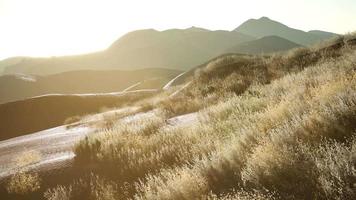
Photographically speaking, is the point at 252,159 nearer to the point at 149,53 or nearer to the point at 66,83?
the point at 66,83

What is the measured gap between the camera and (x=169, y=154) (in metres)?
7.87

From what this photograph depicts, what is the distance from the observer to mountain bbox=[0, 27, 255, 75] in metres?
150

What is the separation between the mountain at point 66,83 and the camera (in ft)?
282

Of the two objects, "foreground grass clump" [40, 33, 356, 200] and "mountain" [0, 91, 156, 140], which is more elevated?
"foreground grass clump" [40, 33, 356, 200]

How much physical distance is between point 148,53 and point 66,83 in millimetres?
68070

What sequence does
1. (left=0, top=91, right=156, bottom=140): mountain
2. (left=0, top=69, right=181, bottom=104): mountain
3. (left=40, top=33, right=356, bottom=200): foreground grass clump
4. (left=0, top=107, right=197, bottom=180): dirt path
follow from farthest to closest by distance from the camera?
(left=0, top=69, right=181, bottom=104): mountain
(left=0, top=91, right=156, bottom=140): mountain
(left=0, top=107, right=197, bottom=180): dirt path
(left=40, top=33, right=356, bottom=200): foreground grass clump

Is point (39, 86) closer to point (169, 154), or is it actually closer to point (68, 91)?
point (68, 91)

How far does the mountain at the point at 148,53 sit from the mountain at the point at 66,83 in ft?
172

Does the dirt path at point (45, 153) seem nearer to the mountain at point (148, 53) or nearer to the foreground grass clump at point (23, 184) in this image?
the foreground grass clump at point (23, 184)

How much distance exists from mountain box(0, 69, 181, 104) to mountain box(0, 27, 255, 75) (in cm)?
5230

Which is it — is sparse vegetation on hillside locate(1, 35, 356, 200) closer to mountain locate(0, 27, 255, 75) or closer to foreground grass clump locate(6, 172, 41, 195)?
foreground grass clump locate(6, 172, 41, 195)

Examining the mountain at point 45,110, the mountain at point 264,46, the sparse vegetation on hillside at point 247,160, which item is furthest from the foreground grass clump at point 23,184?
the mountain at point 264,46

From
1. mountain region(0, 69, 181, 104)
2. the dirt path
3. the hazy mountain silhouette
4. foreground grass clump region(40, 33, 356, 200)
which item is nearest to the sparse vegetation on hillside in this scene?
foreground grass clump region(40, 33, 356, 200)

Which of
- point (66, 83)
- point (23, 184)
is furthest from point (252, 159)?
point (66, 83)
